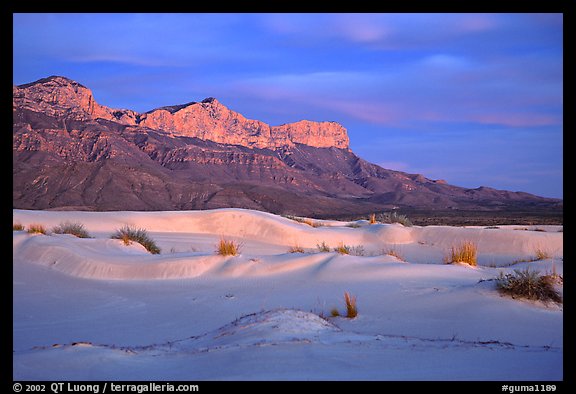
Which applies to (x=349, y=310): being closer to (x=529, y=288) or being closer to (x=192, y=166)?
(x=529, y=288)

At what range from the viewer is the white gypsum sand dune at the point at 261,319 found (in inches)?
173

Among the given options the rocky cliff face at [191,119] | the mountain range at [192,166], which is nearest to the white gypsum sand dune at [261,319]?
the mountain range at [192,166]

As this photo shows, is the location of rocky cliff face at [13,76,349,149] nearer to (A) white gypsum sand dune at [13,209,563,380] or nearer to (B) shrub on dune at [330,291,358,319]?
(A) white gypsum sand dune at [13,209,563,380]

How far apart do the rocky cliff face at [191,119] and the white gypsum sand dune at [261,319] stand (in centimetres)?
8946

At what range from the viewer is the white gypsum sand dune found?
4.40 metres

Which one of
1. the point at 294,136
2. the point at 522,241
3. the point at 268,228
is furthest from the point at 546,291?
the point at 294,136

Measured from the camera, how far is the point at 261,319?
19.6 ft

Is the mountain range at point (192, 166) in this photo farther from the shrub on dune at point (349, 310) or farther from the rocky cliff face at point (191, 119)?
the shrub on dune at point (349, 310)

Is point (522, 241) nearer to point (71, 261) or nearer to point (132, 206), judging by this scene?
point (71, 261)

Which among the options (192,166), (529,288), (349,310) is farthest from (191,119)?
(349,310)

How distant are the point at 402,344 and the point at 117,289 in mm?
6230

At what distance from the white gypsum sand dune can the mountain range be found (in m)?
45.8

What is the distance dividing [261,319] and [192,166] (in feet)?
323
